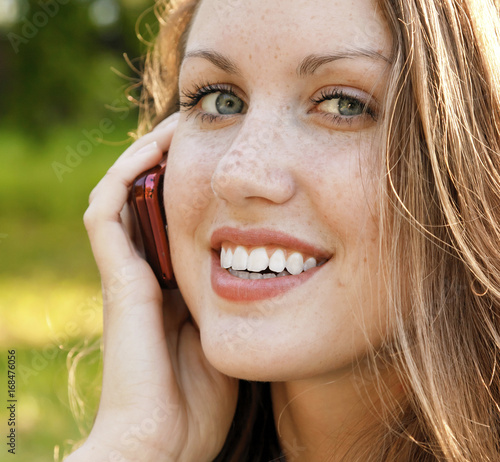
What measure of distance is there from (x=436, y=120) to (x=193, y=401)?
108 cm

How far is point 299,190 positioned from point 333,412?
2.27ft

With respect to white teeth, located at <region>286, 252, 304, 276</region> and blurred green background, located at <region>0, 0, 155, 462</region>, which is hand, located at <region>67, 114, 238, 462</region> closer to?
white teeth, located at <region>286, 252, 304, 276</region>

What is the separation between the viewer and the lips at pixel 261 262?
1617mm

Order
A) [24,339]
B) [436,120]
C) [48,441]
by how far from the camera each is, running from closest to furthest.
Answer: [436,120], [48,441], [24,339]

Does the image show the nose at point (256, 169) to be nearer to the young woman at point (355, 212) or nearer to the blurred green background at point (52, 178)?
the young woman at point (355, 212)

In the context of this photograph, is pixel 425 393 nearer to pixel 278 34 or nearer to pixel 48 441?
pixel 278 34

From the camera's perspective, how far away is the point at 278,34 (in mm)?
1579

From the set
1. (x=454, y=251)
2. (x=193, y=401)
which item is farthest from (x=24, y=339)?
(x=454, y=251)

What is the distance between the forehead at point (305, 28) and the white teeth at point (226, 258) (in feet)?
1.57
